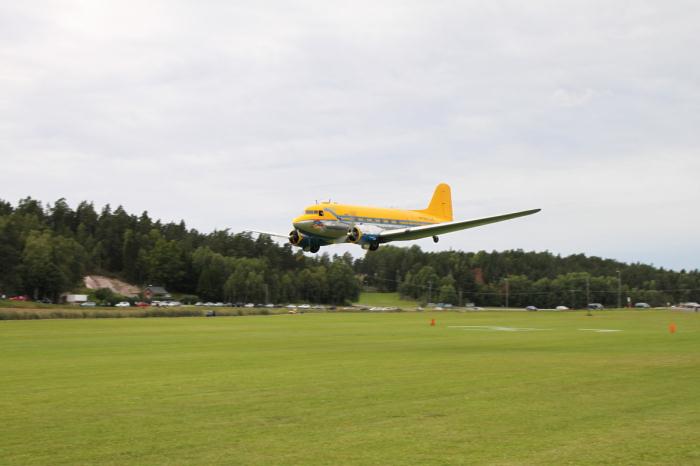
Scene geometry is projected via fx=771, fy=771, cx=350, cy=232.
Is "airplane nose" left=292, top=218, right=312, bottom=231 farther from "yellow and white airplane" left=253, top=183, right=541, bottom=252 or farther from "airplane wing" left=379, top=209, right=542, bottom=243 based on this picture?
"airplane wing" left=379, top=209, right=542, bottom=243

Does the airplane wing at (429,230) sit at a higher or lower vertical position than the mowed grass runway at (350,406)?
higher

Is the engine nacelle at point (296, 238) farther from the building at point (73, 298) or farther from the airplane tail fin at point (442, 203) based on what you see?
the building at point (73, 298)

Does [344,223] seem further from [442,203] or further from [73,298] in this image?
[73,298]

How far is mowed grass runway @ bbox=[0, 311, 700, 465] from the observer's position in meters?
18.1

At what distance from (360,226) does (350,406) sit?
19682 millimetres

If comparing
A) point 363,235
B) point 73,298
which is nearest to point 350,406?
point 363,235

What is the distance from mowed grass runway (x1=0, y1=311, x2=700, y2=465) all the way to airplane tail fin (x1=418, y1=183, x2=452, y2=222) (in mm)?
9020

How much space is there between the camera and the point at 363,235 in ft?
142

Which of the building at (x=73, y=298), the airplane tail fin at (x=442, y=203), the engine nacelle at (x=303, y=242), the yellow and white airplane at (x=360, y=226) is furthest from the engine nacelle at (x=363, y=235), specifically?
the building at (x=73, y=298)

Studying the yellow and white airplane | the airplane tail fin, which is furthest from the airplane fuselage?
the airplane tail fin

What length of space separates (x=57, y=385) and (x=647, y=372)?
25.6 m

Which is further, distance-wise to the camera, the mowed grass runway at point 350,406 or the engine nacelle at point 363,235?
the engine nacelle at point 363,235

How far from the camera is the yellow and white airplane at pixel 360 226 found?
43562mm

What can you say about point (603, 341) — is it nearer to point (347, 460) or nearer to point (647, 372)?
point (647, 372)
